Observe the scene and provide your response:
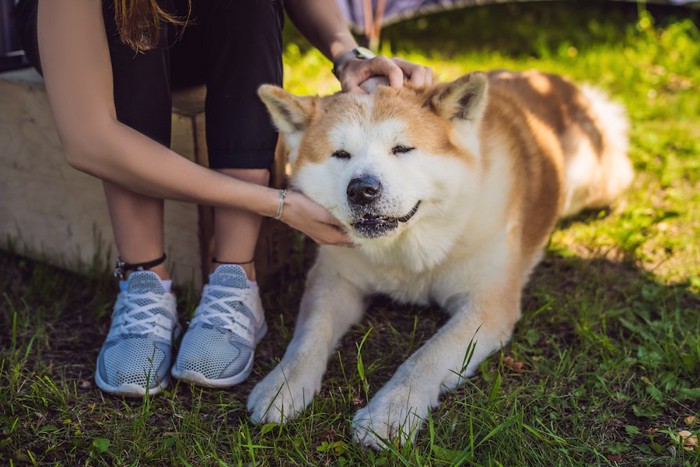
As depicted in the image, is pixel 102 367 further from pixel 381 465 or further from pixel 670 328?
pixel 670 328

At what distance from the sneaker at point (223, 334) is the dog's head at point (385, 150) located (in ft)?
1.21

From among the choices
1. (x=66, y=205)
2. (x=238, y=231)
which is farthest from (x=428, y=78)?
(x=66, y=205)

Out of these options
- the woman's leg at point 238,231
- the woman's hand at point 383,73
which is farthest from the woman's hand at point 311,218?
the woman's hand at point 383,73

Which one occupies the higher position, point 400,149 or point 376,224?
point 400,149

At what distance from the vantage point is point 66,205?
2598 mm

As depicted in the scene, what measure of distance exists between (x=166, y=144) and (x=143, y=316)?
1.64ft

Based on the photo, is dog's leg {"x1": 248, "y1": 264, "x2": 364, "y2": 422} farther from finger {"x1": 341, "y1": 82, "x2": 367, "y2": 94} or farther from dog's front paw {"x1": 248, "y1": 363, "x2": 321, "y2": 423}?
finger {"x1": 341, "y1": 82, "x2": 367, "y2": 94}

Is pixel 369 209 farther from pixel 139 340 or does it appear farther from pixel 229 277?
pixel 139 340

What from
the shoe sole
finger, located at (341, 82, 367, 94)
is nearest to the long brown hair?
finger, located at (341, 82, 367, 94)

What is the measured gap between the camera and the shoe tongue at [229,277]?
7.07ft

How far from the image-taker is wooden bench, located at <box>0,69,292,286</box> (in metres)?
2.39

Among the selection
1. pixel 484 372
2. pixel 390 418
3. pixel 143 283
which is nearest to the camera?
pixel 390 418

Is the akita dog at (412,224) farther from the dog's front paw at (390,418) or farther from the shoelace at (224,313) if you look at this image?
the shoelace at (224,313)

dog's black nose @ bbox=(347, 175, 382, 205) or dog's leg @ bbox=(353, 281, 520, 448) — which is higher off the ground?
dog's black nose @ bbox=(347, 175, 382, 205)
